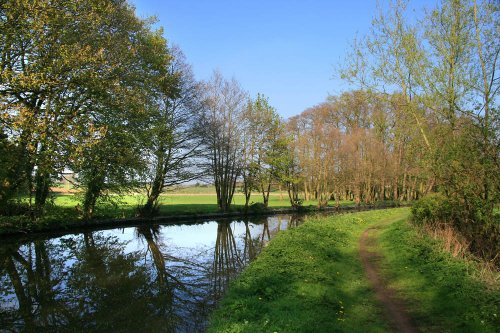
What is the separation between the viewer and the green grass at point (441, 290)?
24.2 feet

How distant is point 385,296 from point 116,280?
29.3 feet

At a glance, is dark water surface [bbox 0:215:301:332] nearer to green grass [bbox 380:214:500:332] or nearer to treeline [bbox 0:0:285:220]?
treeline [bbox 0:0:285:220]

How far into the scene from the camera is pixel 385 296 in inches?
366

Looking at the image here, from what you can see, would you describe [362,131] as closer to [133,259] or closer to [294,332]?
[133,259]

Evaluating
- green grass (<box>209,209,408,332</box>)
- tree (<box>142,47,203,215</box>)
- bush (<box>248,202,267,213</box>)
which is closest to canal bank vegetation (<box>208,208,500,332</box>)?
green grass (<box>209,209,408,332</box>)

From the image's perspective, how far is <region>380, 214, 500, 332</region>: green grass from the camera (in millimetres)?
7367

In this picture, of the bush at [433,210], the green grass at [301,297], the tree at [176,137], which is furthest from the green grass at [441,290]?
the tree at [176,137]

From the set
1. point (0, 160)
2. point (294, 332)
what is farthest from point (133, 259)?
point (294, 332)

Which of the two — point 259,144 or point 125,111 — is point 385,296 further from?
point 259,144

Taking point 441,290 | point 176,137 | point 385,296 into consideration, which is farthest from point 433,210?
point 176,137

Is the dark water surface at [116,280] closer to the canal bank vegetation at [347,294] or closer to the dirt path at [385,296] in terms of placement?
A: the canal bank vegetation at [347,294]

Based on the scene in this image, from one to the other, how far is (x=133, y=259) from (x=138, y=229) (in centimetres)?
1095

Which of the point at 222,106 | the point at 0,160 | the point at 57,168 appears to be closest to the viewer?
the point at 0,160

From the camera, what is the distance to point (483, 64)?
12414 mm
